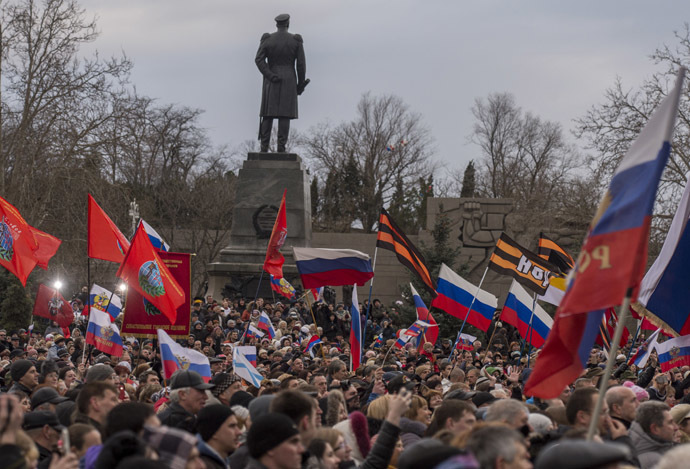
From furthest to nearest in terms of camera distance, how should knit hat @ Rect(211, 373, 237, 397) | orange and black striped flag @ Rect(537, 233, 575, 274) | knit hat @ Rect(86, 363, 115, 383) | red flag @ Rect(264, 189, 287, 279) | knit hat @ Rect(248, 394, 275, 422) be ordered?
orange and black striped flag @ Rect(537, 233, 575, 274) < red flag @ Rect(264, 189, 287, 279) < knit hat @ Rect(86, 363, 115, 383) < knit hat @ Rect(211, 373, 237, 397) < knit hat @ Rect(248, 394, 275, 422)

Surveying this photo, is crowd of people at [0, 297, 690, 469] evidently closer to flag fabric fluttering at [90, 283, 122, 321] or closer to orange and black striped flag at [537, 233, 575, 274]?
flag fabric fluttering at [90, 283, 122, 321]

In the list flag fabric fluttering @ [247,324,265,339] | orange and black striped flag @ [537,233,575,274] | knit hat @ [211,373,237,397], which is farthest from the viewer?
flag fabric fluttering @ [247,324,265,339]

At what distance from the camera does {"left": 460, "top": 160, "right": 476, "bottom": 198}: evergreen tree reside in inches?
2355

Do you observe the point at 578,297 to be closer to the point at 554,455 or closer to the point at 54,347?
the point at 554,455

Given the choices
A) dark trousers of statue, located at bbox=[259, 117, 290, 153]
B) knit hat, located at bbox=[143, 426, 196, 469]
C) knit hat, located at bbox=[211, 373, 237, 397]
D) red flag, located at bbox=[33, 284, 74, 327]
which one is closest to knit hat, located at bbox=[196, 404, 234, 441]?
knit hat, located at bbox=[143, 426, 196, 469]

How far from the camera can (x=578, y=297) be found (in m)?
5.25

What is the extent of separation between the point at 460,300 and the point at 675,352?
5.04m

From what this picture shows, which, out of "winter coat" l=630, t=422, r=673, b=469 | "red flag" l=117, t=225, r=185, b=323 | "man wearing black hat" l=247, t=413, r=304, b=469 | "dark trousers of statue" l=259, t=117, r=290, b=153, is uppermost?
"dark trousers of statue" l=259, t=117, r=290, b=153

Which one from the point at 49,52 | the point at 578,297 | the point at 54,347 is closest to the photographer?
the point at 578,297

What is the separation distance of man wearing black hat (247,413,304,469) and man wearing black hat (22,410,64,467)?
1652mm

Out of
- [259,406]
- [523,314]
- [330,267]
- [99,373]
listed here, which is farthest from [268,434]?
[523,314]

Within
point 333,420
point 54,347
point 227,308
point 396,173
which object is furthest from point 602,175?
point 396,173

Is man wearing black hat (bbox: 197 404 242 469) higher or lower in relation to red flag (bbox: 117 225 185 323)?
lower

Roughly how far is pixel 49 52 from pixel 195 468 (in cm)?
2693
